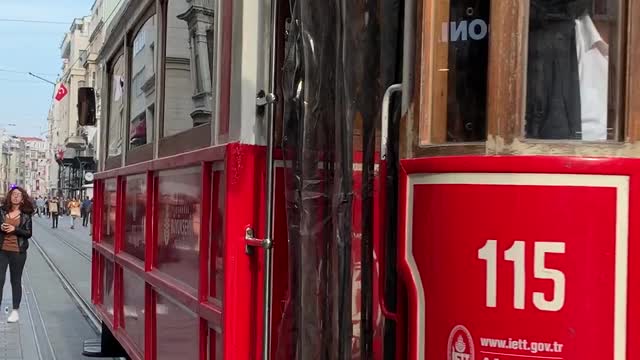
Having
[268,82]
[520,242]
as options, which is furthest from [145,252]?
[520,242]

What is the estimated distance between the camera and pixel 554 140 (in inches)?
71.1

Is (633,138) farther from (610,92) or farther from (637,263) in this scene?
(637,263)

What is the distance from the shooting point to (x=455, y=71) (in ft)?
6.44

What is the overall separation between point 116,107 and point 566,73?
15.5 ft

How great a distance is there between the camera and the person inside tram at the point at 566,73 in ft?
5.96

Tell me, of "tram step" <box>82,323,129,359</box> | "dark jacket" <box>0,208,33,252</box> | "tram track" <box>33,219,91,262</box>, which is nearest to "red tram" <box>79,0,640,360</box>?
"tram step" <box>82,323,129,359</box>

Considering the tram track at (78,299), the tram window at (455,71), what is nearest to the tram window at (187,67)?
the tram window at (455,71)

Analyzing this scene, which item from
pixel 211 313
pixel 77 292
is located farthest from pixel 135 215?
pixel 77 292

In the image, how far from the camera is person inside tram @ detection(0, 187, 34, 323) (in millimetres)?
8578

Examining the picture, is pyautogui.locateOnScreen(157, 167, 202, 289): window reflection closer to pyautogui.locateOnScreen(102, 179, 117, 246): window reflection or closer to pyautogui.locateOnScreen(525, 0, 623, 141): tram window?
pyautogui.locateOnScreen(525, 0, 623, 141): tram window

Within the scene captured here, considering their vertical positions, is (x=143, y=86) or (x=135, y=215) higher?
(x=143, y=86)

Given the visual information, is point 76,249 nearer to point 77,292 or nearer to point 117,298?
point 77,292

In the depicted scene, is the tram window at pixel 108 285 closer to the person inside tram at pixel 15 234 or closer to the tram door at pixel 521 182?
the person inside tram at pixel 15 234

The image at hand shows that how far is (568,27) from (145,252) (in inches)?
113
